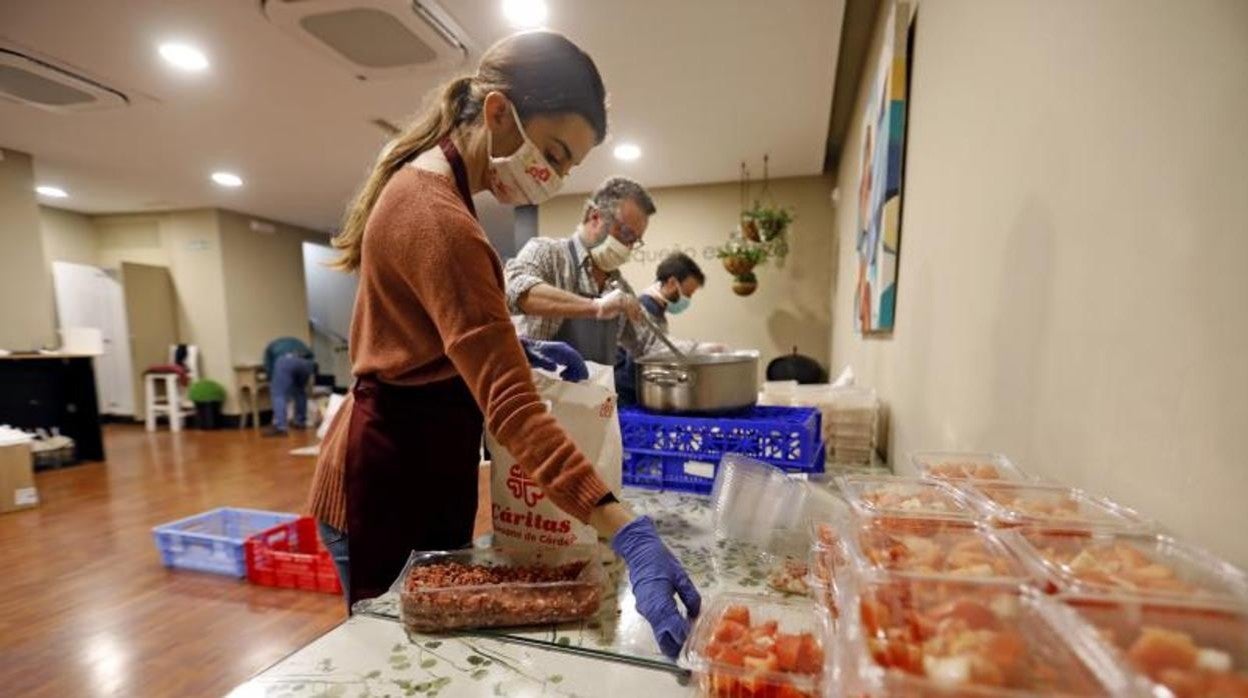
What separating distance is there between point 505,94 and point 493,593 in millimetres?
687

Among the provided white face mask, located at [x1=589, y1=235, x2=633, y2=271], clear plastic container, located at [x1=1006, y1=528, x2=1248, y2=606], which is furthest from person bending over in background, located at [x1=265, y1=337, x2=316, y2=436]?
clear plastic container, located at [x1=1006, y1=528, x2=1248, y2=606]

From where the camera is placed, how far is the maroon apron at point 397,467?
2.55ft

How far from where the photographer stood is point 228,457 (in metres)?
4.29

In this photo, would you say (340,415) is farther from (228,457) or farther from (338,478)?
(228,457)

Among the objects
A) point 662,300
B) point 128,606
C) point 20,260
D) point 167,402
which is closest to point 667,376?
point 662,300

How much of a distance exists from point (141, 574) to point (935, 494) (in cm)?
315

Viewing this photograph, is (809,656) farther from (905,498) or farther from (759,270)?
(759,270)

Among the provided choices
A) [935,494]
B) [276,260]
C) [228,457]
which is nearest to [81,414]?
[228,457]

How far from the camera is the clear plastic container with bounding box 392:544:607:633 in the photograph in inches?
23.5

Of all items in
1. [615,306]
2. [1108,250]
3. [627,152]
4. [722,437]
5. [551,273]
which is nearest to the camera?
[1108,250]

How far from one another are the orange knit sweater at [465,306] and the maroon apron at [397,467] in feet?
0.41

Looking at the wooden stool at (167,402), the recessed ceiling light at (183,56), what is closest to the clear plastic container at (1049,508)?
the recessed ceiling light at (183,56)

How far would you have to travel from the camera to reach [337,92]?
8.93 feet

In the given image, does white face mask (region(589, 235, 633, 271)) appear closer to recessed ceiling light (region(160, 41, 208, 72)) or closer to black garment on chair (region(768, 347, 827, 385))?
recessed ceiling light (region(160, 41, 208, 72))
